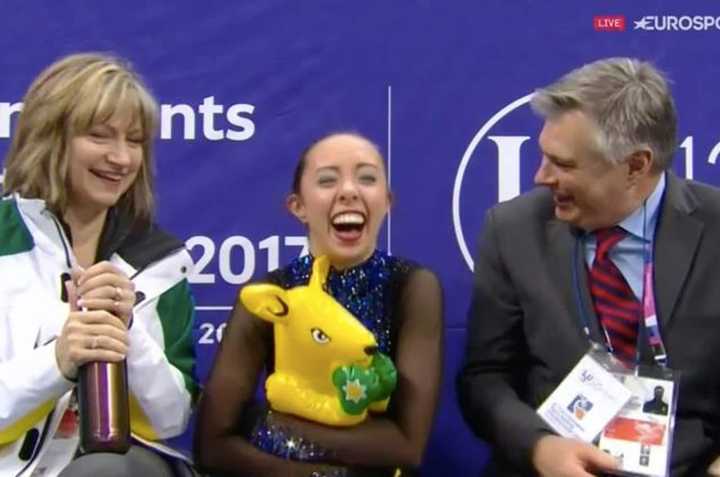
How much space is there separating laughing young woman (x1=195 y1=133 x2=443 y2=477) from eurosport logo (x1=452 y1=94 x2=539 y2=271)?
397 millimetres

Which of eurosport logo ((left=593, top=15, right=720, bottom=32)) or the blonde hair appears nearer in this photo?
the blonde hair

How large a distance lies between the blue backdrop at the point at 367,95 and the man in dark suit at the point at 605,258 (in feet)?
1.11

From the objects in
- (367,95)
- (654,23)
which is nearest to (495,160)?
(367,95)

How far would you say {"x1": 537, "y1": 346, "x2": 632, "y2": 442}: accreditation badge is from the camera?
1663 millimetres

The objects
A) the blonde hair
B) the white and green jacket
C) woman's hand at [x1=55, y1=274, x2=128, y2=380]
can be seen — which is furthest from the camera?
the blonde hair

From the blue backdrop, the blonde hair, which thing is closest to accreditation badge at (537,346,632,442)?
the blue backdrop

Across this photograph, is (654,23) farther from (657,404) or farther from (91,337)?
(91,337)

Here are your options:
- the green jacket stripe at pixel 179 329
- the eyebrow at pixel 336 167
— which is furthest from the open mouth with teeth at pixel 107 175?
the eyebrow at pixel 336 167

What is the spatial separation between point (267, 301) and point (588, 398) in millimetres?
465

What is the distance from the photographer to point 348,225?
174 cm

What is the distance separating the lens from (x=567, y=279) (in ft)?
5.81

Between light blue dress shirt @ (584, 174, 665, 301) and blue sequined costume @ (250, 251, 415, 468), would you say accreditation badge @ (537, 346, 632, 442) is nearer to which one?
light blue dress shirt @ (584, 174, 665, 301)

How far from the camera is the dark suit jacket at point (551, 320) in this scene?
173 cm

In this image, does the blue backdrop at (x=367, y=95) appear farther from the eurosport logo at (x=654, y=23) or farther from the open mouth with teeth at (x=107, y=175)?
the open mouth with teeth at (x=107, y=175)
